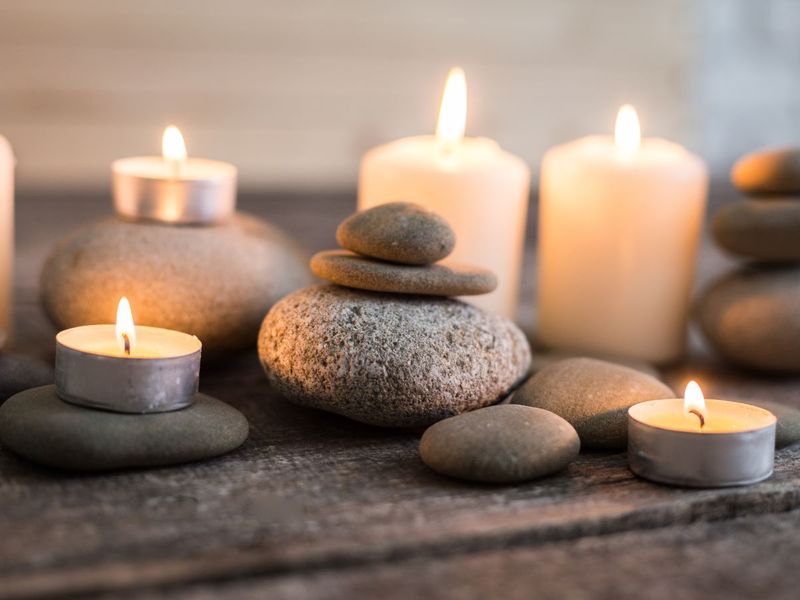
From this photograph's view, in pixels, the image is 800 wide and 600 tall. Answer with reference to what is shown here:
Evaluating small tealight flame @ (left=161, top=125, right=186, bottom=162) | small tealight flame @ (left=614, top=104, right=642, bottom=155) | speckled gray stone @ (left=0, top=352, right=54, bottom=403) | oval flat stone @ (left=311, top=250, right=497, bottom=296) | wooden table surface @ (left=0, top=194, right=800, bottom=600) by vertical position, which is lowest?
wooden table surface @ (left=0, top=194, right=800, bottom=600)

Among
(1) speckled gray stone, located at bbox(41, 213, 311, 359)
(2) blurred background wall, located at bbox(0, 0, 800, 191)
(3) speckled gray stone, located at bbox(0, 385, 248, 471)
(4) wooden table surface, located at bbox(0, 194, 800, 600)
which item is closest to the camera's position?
(4) wooden table surface, located at bbox(0, 194, 800, 600)

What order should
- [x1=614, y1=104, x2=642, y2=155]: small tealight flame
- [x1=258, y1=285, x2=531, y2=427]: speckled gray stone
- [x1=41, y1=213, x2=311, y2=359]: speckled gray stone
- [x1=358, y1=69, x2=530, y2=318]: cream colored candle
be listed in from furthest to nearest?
[x1=614, y1=104, x2=642, y2=155]: small tealight flame → [x1=358, y1=69, x2=530, y2=318]: cream colored candle → [x1=41, y1=213, x2=311, y2=359]: speckled gray stone → [x1=258, y1=285, x2=531, y2=427]: speckled gray stone

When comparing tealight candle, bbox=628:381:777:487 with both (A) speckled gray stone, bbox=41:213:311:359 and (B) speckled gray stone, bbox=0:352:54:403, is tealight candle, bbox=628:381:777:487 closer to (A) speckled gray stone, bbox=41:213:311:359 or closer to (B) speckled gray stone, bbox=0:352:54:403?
(A) speckled gray stone, bbox=41:213:311:359

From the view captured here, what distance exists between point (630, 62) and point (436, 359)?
7.67ft

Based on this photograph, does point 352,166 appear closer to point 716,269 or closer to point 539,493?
point 716,269

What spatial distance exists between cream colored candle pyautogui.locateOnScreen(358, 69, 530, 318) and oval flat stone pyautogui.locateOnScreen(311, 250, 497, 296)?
0.23m

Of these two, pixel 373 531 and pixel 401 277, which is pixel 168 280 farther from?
pixel 373 531

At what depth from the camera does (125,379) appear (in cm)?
85

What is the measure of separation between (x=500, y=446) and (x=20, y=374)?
19.1 inches

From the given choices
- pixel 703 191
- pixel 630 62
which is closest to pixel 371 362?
pixel 703 191

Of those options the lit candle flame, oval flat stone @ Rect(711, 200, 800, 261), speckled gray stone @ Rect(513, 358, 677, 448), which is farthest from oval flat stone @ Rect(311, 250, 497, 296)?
oval flat stone @ Rect(711, 200, 800, 261)

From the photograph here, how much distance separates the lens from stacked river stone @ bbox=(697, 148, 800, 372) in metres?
1.23

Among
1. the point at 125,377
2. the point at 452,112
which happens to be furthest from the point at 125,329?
the point at 452,112

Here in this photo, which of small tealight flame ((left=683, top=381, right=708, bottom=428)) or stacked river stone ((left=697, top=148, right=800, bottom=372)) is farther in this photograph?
stacked river stone ((left=697, top=148, right=800, bottom=372))
